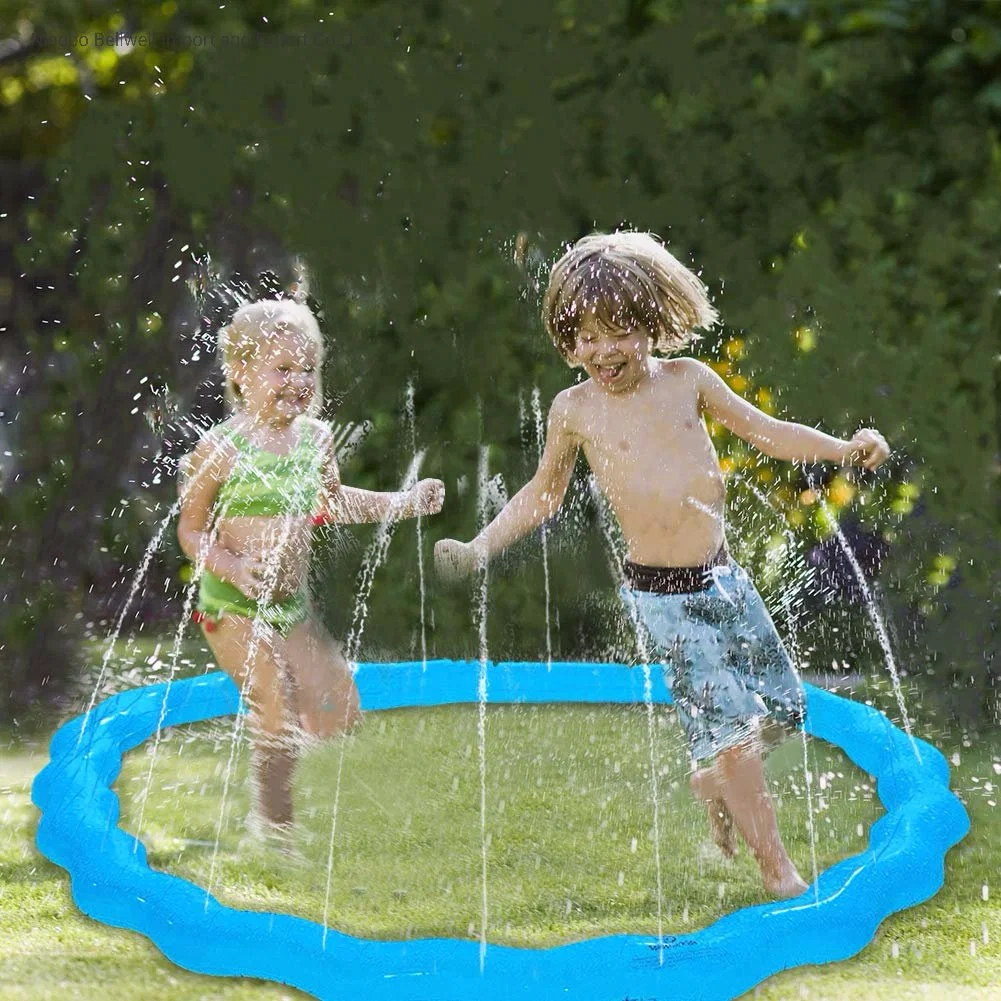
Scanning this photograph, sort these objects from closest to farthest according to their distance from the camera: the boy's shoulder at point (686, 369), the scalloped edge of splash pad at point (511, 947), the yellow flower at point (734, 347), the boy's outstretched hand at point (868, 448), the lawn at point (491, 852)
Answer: the scalloped edge of splash pad at point (511, 947) → the lawn at point (491, 852) → the boy's outstretched hand at point (868, 448) → the boy's shoulder at point (686, 369) → the yellow flower at point (734, 347)

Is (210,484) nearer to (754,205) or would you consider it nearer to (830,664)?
(754,205)

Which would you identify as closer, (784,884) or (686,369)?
(784,884)

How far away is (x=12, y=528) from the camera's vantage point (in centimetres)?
464

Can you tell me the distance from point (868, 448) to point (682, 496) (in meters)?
0.40

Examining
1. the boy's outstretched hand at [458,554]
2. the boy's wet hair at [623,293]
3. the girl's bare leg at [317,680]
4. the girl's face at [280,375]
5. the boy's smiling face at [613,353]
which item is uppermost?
the boy's wet hair at [623,293]

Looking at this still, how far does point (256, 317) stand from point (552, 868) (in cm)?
150

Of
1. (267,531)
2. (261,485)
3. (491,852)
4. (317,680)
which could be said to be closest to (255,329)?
(261,485)

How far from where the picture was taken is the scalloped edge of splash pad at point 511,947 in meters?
2.16

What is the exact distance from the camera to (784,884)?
267 centimetres

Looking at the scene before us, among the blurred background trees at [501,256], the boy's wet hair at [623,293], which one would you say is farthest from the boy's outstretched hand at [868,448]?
the blurred background trees at [501,256]

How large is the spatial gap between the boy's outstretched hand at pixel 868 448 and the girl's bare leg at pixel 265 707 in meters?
1.38

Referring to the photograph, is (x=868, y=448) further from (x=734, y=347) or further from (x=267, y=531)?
(x=734, y=347)

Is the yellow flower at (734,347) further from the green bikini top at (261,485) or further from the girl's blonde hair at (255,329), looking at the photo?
the green bikini top at (261,485)

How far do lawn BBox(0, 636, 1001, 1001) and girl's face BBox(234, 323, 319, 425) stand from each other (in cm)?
100
